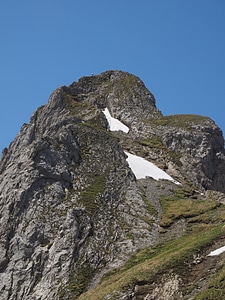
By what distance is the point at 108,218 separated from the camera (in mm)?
51625

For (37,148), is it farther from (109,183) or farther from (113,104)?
(113,104)

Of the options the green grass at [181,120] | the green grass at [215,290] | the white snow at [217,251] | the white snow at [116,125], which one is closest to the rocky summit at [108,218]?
the green grass at [215,290]

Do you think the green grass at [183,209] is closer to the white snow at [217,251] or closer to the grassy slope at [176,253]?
the grassy slope at [176,253]

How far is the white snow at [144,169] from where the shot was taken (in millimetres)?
67050

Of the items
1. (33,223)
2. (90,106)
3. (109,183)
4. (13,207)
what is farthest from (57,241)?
(90,106)

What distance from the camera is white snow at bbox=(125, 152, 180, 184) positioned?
67.1 meters

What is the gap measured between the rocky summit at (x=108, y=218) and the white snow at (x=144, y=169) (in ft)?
0.69

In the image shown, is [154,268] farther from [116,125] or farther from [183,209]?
[116,125]

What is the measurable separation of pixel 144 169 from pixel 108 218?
1917cm

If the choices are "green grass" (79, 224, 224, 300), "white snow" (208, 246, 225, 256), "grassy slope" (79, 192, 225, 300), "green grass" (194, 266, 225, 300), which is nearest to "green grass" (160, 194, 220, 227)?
"grassy slope" (79, 192, 225, 300)

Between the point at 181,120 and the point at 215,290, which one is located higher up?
the point at 181,120

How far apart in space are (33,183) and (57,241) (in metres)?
10.6

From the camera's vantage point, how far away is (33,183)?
5525 centimetres

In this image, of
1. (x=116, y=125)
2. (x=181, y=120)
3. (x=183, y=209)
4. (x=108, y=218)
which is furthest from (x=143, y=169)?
(x=181, y=120)
